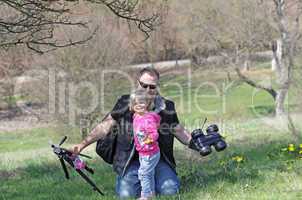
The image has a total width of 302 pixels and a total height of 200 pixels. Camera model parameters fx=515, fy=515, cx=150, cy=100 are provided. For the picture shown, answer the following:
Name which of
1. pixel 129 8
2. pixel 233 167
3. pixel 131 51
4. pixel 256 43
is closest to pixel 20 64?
pixel 131 51

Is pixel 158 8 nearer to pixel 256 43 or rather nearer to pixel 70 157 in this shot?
pixel 70 157

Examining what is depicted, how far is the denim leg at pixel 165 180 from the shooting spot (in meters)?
4.94

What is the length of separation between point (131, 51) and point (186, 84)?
605 inches

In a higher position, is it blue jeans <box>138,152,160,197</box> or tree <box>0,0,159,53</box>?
tree <box>0,0,159,53</box>

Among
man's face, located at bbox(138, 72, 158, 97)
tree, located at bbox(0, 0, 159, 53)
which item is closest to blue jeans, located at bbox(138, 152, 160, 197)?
man's face, located at bbox(138, 72, 158, 97)

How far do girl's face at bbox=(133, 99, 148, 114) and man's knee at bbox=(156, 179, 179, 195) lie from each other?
0.72 metres

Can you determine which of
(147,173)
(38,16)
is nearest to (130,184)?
(147,173)

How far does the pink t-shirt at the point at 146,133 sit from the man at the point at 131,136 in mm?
196

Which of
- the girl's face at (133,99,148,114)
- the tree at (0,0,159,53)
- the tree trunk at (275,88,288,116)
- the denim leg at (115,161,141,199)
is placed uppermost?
the tree at (0,0,159,53)

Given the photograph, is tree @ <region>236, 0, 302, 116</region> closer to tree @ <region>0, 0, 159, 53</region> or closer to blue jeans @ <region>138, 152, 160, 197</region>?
tree @ <region>0, 0, 159, 53</region>

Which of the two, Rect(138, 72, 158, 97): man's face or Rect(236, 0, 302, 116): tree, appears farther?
Rect(236, 0, 302, 116): tree

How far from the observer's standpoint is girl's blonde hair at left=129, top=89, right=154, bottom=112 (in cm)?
507

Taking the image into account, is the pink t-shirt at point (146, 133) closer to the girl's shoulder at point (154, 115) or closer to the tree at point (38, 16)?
the girl's shoulder at point (154, 115)

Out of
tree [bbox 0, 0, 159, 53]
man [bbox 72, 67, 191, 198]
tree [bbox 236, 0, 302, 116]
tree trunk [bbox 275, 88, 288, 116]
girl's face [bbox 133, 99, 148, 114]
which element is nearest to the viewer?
girl's face [bbox 133, 99, 148, 114]
